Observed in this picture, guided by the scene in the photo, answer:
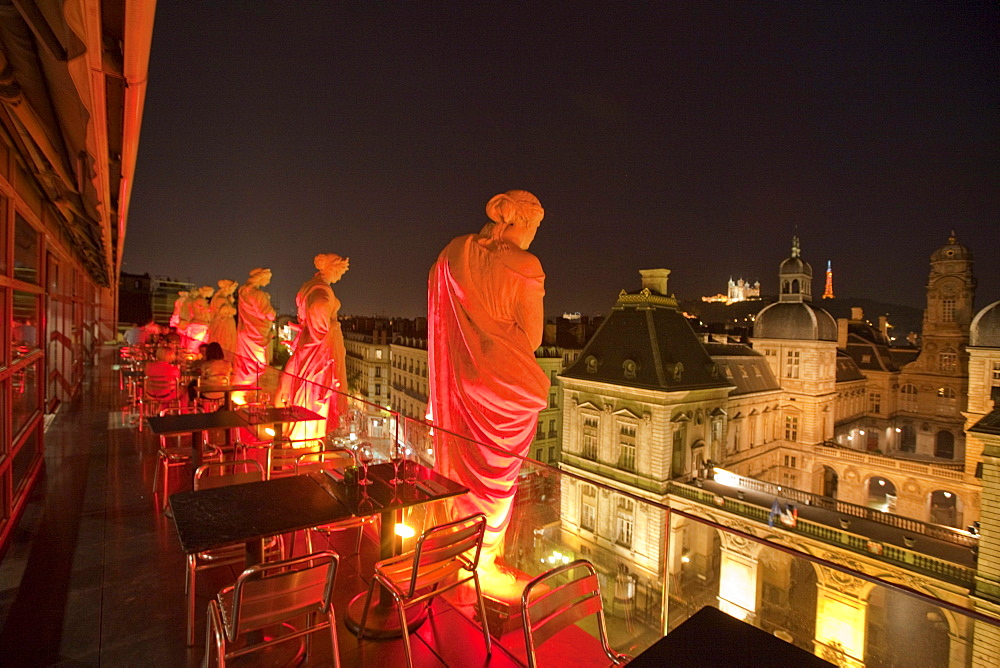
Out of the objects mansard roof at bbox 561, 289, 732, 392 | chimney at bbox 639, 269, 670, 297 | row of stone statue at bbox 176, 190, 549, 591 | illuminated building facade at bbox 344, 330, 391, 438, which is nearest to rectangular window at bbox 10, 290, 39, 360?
row of stone statue at bbox 176, 190, 549, 591

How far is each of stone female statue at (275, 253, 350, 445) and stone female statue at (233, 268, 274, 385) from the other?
2.02 m

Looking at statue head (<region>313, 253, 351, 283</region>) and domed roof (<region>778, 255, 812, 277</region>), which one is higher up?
domed roof (<region>778, 255, 812, 277</region>)

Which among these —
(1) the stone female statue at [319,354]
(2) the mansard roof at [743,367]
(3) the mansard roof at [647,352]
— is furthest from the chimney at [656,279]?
(1) the stone female statue at [319,354]

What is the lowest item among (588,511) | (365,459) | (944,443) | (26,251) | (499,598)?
(588,511)

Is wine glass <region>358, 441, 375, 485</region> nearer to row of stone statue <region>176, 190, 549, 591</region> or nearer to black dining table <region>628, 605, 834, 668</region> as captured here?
row of stone statue <region>176, 190, 549, 591</region>

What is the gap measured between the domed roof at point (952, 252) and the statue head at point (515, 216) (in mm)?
47212

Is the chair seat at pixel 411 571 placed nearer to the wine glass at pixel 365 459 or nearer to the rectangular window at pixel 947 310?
the wine glass at pixel 365 459

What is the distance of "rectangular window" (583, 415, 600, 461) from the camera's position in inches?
973

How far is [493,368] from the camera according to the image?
3410mm

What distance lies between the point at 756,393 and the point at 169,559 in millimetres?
31719

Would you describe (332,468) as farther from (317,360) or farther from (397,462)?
(317,360)

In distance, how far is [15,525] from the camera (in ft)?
12.7

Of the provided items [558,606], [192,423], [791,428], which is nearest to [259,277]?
[192,423]

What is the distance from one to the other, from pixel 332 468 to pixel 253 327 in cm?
573
